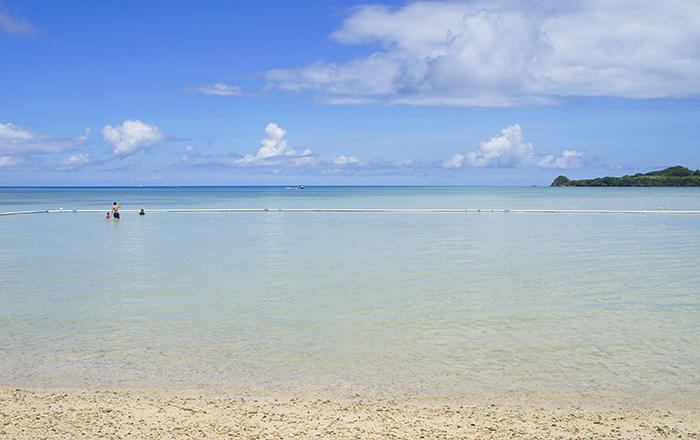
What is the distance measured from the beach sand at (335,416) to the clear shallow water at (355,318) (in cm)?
52

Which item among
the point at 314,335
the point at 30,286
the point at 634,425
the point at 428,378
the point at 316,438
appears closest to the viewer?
the point at 316,438

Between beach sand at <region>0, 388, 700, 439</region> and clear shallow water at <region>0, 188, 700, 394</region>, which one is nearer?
beach sand at <region>0, 388, 700, 439</region>

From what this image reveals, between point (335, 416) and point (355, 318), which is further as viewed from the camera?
point (355, 318)

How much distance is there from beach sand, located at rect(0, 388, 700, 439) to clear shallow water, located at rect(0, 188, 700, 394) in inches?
20.3

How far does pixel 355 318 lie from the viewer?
12.9 meters

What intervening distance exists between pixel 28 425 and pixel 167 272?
506 inches

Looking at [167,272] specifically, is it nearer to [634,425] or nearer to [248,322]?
[248,322]

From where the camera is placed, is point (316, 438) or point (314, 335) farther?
point (314, 335)

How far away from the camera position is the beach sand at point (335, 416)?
6863mm

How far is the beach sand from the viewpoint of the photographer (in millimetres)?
6863

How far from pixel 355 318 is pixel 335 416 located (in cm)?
548

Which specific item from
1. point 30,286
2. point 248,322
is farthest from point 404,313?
point 30,286

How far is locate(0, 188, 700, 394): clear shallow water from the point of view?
359 inches

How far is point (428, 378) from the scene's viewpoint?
897 cm
